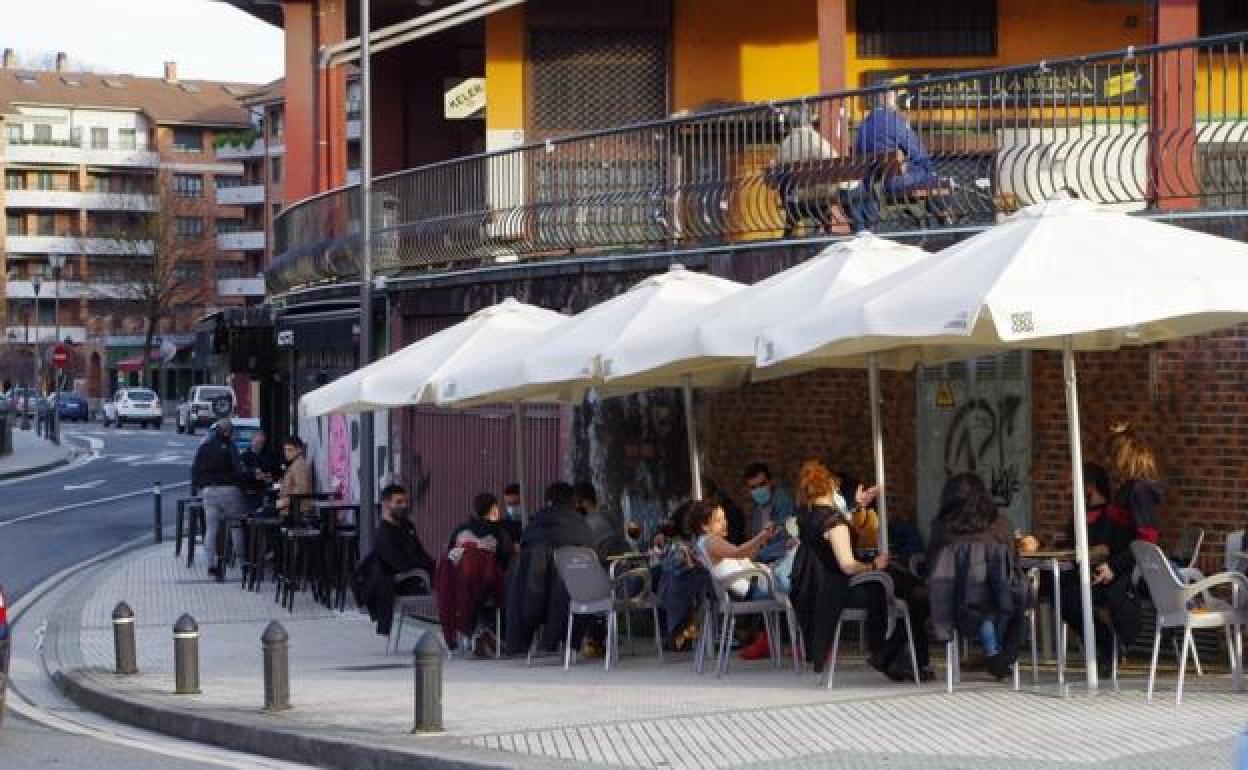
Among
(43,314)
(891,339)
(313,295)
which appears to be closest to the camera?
(891,339)

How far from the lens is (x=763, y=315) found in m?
15.0

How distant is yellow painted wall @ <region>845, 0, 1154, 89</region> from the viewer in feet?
90.5

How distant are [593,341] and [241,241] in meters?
111

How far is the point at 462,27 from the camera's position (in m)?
33.3

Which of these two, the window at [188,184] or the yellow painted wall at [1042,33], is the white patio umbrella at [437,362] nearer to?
the yellow painted wall at [1042,33]

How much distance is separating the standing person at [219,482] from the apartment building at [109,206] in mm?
94333

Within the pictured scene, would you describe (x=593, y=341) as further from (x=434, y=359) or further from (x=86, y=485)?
(x=86, y=485)

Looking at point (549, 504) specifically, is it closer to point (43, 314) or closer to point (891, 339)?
point (891, 339)

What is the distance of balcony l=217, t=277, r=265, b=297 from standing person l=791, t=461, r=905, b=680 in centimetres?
10992

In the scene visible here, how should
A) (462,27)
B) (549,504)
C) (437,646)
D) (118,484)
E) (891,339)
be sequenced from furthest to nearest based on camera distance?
1. (118,484)
2. (462,27)
3. (549,504)
4. (891,339)
5. (437,646)

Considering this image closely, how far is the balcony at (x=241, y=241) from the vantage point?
408 feet

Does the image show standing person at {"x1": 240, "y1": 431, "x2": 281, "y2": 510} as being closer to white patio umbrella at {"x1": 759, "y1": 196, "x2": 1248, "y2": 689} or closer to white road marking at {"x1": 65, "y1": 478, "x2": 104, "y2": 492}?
white patio umbrella at {"x1": 759, "y1": 196, "x2": 1248, "y2": 689}

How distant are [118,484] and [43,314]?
3262 inches

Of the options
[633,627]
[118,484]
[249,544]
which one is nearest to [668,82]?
[249,544]
